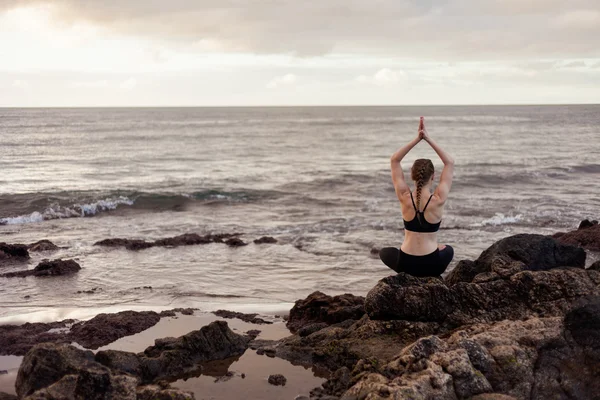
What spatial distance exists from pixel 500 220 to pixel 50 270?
13.6m

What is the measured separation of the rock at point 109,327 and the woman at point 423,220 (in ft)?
12.2

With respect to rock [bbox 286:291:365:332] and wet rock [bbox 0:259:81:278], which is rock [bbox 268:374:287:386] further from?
wet rock [bbox 0:259:81:278]

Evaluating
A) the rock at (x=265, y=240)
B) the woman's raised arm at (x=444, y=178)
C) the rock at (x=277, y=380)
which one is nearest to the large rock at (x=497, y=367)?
the rock at (x=277, y=380)

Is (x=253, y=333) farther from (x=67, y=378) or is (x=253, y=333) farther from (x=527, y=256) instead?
(x=527, y=256)

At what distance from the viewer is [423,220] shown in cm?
663

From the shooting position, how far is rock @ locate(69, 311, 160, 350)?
7570mm

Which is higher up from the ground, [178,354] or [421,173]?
[421,173]

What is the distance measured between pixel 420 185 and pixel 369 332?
1.73 metres

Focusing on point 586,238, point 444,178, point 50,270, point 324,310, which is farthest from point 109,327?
point 586,238

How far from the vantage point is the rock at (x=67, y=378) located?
4664 millimetres

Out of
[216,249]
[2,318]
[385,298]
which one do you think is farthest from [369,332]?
[216,249]

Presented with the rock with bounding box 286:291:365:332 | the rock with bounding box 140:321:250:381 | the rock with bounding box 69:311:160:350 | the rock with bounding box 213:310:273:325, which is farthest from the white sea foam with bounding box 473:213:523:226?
the rock with bounding box 140:321:250:381

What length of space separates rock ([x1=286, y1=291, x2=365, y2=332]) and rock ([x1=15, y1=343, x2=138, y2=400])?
3.33 meters

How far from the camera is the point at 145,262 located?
44.4 ft
